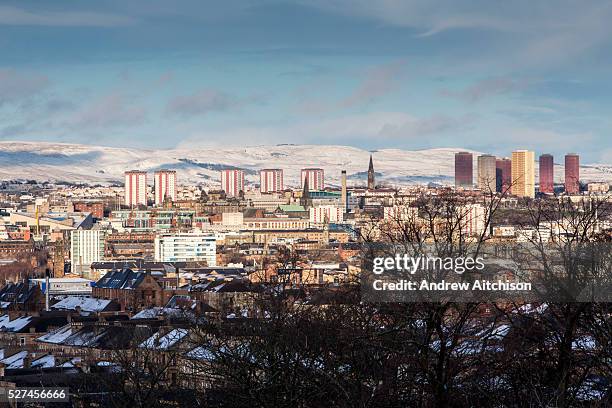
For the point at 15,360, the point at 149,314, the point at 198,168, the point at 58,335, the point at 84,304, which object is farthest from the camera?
the point at 198,168

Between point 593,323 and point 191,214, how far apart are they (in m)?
87.0

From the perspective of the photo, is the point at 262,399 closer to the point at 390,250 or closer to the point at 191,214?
the point at 390,250

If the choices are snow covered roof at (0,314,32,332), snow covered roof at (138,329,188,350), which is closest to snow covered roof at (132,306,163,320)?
snow covered roof at (0,314,32,332)

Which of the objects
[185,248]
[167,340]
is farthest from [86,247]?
[167,340]

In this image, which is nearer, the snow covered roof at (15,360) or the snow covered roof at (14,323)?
the snow covered roof at (15,360)

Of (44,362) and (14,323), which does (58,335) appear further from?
(44,362)

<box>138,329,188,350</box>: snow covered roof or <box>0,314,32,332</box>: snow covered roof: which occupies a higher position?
<box>138,329,188,350</box>: snow covered roof

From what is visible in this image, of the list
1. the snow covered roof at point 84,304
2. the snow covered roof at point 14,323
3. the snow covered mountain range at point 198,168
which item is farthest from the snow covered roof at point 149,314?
the snow covered mountain range at point 198,168

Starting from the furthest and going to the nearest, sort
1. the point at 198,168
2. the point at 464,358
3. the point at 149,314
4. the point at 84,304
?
the point at 198,168 < the point at 84,304 < the point at 149,314 < the point at 464,358

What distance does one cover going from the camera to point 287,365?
25.3 feet

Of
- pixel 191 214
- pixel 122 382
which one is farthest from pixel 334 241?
pixel 122 382

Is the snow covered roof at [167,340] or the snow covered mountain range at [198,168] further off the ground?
the snow covered mountain range at [198,168]

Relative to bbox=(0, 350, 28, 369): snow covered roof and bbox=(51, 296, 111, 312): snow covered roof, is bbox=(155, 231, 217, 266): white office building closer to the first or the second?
bbox=(51, 296, 111, 312): snow covered roof

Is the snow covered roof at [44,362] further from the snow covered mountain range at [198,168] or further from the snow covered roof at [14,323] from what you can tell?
the snow covered mountain range at [198,168]
